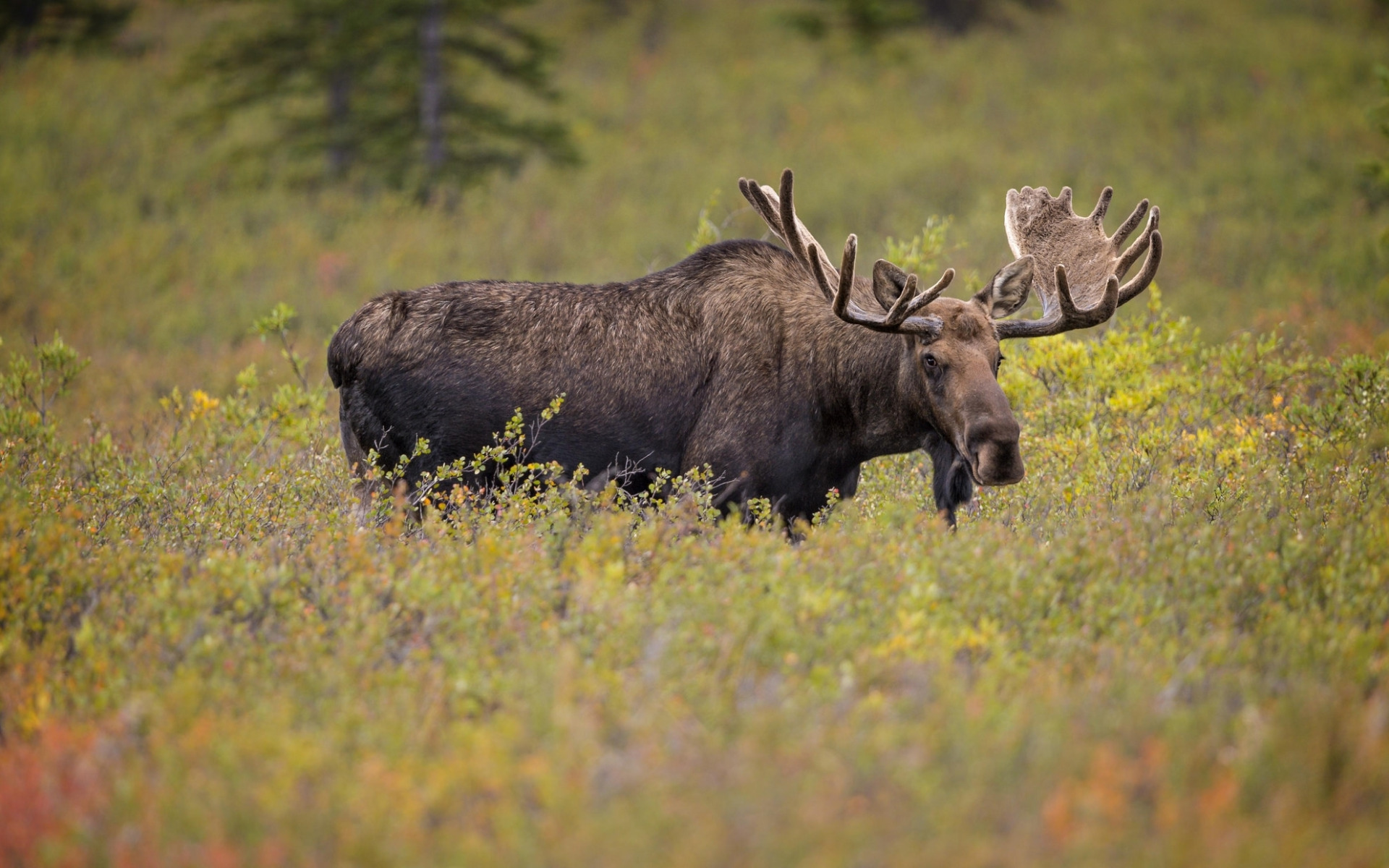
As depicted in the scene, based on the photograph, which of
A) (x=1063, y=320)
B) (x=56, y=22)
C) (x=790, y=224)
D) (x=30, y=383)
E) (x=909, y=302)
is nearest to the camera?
(x=909, y=302)

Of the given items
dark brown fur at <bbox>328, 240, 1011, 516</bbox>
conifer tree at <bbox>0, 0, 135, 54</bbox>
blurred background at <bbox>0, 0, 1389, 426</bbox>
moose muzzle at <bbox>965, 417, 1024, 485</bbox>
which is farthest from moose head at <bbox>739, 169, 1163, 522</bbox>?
conifer tree at <bbox>0, 0, 135, 54</bbox>

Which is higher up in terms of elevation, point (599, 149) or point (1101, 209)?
point (599, 149)

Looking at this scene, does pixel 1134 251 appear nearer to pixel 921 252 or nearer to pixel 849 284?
pixel 849 284

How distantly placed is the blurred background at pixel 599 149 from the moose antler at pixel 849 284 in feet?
19.1

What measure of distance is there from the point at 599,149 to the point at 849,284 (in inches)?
714

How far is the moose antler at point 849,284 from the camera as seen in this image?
18.0ft

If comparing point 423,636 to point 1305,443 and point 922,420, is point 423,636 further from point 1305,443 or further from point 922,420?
point 1305,443

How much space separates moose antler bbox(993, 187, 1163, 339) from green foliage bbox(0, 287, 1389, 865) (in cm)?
100

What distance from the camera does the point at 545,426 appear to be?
19.8 feet

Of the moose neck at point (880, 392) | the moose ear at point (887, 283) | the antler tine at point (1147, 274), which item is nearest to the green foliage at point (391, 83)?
the moose neck at point (880, 392)

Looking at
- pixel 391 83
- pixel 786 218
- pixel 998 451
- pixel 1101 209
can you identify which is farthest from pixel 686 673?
pixel 391 83

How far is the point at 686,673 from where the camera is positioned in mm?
3672

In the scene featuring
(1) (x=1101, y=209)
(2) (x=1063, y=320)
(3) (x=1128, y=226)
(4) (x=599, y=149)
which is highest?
(4) (x=599, y=149)

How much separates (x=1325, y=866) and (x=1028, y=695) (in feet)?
3.34
